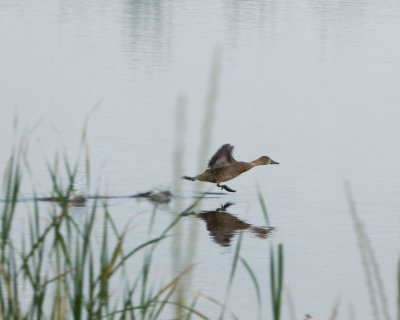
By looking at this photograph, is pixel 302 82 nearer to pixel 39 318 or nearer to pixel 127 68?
pixel 127 68

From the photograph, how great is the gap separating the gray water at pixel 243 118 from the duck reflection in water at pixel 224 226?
6 centimetres

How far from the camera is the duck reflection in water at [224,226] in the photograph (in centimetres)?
673

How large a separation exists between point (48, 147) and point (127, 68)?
173 inches

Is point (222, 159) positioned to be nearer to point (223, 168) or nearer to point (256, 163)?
point (223, 168)

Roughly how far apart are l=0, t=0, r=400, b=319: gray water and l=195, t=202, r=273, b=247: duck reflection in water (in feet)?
0.19

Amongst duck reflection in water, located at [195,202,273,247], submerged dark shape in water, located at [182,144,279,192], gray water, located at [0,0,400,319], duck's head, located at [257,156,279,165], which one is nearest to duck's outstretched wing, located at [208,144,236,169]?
submerged dark shape in water, located at [182,144,279,192]

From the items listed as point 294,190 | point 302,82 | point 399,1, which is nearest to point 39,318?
point 294,190

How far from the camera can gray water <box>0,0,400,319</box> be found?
6.25m

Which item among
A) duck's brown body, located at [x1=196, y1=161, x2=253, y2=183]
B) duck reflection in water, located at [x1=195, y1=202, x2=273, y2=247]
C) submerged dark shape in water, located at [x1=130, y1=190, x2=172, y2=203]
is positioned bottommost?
duck reflection in water, located at [x1=195, y1=202, x2=273, y2=247]

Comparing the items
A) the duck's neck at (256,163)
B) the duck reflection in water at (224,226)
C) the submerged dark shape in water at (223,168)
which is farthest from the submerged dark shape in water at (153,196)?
the duck's neck at (256,163)

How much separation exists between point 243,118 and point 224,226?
138 inches

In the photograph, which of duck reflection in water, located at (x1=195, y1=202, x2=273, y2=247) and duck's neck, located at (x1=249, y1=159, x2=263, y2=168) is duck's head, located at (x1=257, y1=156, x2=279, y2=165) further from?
duck reflection in water, located at (x1=195, y1=202, x2=273, y2=247)

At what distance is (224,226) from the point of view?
705 centimetres

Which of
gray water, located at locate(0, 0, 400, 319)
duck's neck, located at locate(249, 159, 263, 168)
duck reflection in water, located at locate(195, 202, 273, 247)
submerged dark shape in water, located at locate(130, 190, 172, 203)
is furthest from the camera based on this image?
duck's neck, located at locate(249, 159, 263, 168)
